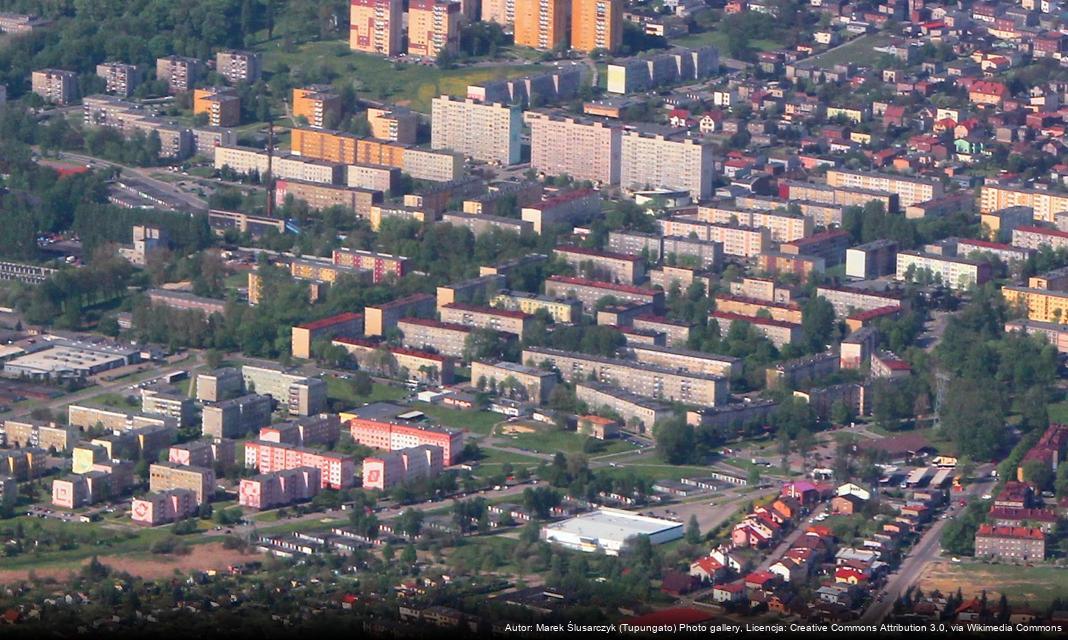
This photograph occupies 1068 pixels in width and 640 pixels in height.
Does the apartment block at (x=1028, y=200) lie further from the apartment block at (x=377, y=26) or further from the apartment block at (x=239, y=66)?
the apartment block at (x=239, y=66)

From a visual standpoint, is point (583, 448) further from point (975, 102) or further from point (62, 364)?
point (975, 102)

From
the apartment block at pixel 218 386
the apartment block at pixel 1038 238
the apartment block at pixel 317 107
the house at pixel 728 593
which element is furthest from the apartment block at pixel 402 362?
the apartment block at pixel 317 107

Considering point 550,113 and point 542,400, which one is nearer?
point 542,400

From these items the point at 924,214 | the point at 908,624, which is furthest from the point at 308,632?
the point at 924,214

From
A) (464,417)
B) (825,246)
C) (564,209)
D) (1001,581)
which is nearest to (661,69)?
(564,209)

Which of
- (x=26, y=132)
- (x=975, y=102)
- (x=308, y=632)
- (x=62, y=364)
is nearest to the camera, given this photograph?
(x=308, y=632)

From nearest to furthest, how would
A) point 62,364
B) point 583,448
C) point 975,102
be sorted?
point 583,448 → point 62,364 → point 975,102
